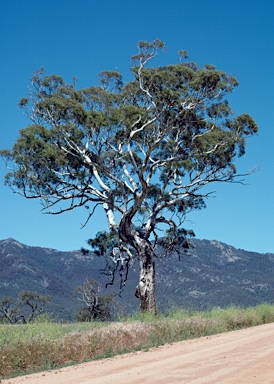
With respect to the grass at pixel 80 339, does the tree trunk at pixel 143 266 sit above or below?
above

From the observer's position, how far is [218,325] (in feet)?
57.9

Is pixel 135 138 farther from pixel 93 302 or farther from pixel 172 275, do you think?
pixel 172 275

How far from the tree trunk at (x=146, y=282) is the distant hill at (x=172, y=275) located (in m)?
43.2

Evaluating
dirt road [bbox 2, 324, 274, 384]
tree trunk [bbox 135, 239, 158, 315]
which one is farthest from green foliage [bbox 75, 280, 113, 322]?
dirt road [bbox 2, 324, 274, 384]

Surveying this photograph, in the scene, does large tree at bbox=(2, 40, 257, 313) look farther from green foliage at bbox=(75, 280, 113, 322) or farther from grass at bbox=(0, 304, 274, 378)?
green foliage at bbox=(75, 280, 113, 322)

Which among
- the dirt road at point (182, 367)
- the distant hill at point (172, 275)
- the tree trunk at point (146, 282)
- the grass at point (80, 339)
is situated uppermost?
the distant hill at point (172, 275)

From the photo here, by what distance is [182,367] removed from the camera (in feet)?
31.2

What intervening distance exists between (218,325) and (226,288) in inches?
2858

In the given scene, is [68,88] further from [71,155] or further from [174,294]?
[174,294]

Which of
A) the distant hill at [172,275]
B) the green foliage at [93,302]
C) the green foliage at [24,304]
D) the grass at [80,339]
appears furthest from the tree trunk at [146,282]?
the distant hill at [172,275]

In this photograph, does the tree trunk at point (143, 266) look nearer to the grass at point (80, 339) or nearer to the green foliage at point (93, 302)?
the grass at point (80, 339)

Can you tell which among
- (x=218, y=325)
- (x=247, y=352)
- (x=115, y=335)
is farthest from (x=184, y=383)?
(x=218, y=325)

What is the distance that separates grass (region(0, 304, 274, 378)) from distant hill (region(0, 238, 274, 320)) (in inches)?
1996

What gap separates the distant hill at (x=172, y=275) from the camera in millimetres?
84062
